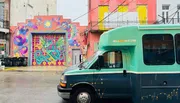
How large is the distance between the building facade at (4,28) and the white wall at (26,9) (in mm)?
1024

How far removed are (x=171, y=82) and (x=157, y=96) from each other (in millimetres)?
584

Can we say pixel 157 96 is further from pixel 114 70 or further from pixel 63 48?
pixel 63 48

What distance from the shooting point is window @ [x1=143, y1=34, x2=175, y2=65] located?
7.64m

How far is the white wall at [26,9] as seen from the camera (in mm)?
33969

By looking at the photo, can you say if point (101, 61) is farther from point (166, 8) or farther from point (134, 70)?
point (166, 8)

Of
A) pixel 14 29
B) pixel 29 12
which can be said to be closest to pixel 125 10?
pixel 14 29

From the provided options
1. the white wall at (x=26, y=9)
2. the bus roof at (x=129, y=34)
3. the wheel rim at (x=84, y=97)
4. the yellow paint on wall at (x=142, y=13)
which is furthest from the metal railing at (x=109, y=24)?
the bus roof at (x=129, y=34)

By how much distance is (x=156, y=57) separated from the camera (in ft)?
25.2

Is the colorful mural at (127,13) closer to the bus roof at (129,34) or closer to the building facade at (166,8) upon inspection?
the building facade at (166,8)

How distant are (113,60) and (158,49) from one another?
1453mm

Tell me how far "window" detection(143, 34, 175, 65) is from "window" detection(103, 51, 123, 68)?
2.83 ft

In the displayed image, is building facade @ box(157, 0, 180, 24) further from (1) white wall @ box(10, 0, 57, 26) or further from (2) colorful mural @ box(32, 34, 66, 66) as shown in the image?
(1) white wall @ box(10, 0, 57, 26)

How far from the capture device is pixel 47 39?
104 ft

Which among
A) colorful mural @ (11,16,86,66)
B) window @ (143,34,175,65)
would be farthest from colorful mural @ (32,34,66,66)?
window @ (143,34,175,65)
